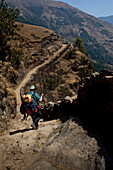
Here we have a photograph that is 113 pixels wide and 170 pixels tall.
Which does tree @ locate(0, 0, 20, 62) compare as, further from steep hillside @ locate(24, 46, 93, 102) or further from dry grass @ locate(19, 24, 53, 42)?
dry grass @ locate(19, 24, 53, 42)

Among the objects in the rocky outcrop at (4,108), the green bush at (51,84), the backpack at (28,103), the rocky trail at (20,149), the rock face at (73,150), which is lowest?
the green bush at (51,84)

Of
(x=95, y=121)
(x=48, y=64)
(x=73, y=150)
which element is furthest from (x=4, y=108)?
(x=48, y=64)

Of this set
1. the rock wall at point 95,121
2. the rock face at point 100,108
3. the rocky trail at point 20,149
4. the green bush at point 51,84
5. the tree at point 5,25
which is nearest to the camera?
the rocky trail at point 20,149

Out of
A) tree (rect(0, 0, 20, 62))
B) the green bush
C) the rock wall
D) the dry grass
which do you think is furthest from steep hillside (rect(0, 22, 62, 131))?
the rock wall

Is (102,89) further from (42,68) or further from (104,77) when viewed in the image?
(42,68)

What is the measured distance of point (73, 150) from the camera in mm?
5914

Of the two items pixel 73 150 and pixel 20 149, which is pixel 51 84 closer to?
pixel 20 149

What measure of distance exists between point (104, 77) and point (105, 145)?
339 cm

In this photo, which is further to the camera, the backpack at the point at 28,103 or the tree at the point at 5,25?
the tree at the point at 5,25

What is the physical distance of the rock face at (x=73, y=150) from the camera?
5.29 metres

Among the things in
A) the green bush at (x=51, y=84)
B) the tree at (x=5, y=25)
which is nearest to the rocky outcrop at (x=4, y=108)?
the tree at (x=5, y=25)

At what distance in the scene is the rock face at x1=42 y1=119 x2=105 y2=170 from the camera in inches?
208

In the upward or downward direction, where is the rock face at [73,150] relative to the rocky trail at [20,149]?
upward

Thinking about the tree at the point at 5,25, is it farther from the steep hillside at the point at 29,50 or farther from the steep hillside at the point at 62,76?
the steep hillside at the point at 62,76
